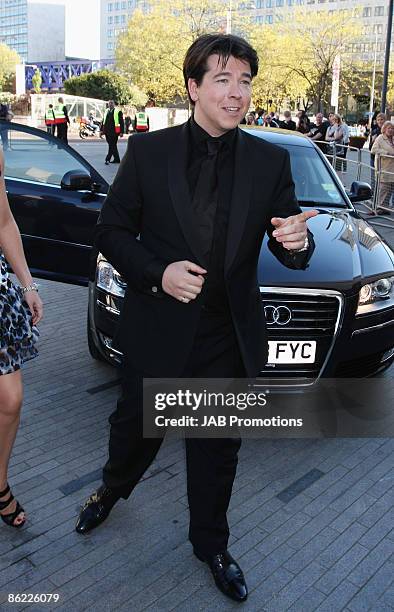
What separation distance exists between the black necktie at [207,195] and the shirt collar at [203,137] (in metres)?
0.02

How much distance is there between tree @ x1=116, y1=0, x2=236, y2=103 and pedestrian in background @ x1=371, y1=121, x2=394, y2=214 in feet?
140

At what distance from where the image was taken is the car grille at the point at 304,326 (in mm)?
3348

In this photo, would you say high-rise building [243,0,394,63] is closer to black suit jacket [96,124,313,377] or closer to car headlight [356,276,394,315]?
car headlight [356,276,394,315]

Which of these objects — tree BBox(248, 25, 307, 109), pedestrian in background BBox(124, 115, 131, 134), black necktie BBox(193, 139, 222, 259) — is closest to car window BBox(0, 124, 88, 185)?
black necktie BBox(193, 139, 222, 259)

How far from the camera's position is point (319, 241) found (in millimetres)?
3869

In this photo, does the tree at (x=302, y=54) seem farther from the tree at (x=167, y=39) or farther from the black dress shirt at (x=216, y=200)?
the black dress shirt at (x=216, y=200)

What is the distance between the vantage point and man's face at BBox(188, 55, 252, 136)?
6.88 ft

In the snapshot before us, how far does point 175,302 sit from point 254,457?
1493 millimetres

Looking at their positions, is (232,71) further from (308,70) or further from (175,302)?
(308,70)

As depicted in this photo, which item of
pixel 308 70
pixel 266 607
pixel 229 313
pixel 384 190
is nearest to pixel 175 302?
pixel 229 313

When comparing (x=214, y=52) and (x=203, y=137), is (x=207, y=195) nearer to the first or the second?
(x=203, y=137)

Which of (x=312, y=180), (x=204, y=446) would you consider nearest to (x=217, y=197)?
(x=204, y=446)

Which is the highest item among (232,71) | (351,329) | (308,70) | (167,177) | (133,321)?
(308,70)

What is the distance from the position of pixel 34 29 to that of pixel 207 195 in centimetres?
15401
